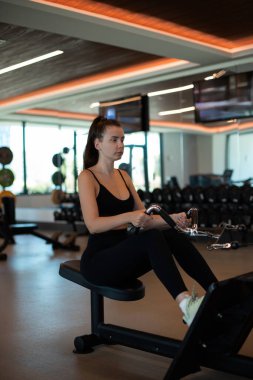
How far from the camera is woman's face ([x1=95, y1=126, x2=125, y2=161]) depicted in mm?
2180

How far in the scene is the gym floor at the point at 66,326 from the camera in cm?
203

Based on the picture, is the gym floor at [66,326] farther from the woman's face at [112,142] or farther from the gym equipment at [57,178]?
the gym equipment at [57,178]

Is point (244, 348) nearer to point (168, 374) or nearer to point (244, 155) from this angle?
point (168, 374)

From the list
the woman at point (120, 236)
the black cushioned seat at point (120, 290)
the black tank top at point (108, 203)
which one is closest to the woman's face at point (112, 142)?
the woman at point (120, 236)

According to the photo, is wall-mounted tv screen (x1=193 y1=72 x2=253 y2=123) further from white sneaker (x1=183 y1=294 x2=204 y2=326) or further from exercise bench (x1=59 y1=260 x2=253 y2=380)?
white sneaker (x1=183 y1=294 x2=204 y2=326)

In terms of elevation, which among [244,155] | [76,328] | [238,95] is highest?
[238,95]

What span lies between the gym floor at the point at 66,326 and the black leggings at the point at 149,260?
14.5 inches

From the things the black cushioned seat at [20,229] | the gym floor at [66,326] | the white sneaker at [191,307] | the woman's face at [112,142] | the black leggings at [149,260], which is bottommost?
the gym floor at [66,326]

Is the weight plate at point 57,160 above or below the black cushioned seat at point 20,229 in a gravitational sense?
above

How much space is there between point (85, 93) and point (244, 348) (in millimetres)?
6586

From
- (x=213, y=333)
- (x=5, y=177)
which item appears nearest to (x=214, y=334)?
(x=213, y=333)

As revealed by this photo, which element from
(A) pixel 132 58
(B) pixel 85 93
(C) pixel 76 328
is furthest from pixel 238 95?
(C) pixel 76 328

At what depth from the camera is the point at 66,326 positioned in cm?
268

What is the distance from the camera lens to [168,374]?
1.72 m
